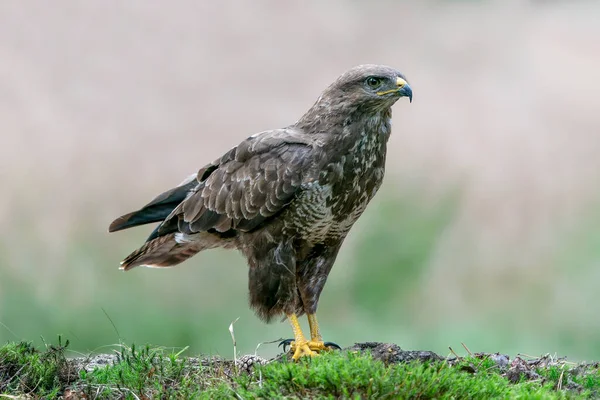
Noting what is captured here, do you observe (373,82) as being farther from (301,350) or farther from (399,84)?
(301,350)

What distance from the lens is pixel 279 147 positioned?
6367mm

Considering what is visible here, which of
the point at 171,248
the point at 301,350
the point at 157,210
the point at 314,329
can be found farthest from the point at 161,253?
the point at 301,350

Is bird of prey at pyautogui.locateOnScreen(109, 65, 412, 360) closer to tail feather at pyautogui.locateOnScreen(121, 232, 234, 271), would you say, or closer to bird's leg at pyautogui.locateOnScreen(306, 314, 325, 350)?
bird's leg at pyautogui.locateOnScreen(306, 314, 325, 350)

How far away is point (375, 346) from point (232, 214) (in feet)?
5.44

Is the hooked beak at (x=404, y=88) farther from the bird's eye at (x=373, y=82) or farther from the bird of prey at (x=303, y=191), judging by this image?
the bird's eye at (x=373, y=82)

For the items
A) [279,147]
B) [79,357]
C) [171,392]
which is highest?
[279,147]

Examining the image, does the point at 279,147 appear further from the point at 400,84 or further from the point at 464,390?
the point at 464,390

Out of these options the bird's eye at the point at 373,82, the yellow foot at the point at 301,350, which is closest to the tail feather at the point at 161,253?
the yellow foot at the point at 301,350

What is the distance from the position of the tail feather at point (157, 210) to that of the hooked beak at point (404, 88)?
2.32 metres

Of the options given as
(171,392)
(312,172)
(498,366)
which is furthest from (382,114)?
(171,392)

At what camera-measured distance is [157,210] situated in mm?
7430

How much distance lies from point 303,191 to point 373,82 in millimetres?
1013

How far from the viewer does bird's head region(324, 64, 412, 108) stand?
6.03 meters

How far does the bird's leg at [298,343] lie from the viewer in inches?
246
